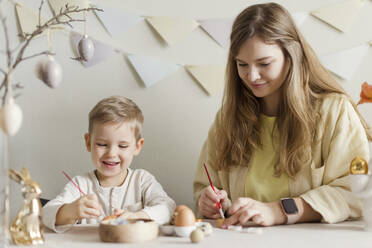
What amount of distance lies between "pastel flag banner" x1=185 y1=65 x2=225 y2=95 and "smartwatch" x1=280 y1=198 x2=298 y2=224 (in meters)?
0.64

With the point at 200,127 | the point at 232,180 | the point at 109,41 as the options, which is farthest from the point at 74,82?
the point at 232,180

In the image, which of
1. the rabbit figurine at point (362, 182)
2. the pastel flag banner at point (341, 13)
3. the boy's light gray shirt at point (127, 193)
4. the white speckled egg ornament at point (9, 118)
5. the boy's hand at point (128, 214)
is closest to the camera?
the white speckled egg ornament at point (9, 118)

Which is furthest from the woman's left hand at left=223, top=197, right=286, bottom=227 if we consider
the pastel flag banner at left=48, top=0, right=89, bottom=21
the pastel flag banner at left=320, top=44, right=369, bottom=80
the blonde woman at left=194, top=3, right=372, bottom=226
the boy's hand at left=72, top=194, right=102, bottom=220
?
the pastel flag banner at left=48, top=0, right=89, bottom=21

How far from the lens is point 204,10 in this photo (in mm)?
1728

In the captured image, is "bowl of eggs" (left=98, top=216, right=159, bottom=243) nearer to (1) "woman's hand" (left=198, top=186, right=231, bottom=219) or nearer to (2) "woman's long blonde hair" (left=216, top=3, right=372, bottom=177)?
(1) "woman's hand" (left=198, top=186, right=231, bottom=219)

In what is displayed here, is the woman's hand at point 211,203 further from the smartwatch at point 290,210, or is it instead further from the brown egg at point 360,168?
the brown egg at point 360,168

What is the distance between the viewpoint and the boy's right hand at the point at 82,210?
1.16m

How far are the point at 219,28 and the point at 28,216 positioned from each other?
41.1 inches

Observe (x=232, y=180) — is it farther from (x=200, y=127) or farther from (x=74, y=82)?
(x=74, y=82)

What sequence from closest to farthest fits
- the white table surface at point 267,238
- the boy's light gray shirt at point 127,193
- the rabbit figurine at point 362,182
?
1. the white table surface at point 267,238
2. the rabbit figurine at point 362,182
3. the boy's light gray shirt at point 127,193

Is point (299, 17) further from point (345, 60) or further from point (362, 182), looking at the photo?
point (362, 182)

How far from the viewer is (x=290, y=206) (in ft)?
4.00

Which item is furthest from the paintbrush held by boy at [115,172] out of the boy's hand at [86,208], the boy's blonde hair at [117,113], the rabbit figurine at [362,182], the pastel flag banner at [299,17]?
the pastel flag banner at [299,17]

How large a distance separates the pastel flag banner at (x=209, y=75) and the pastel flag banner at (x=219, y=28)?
0.10m
